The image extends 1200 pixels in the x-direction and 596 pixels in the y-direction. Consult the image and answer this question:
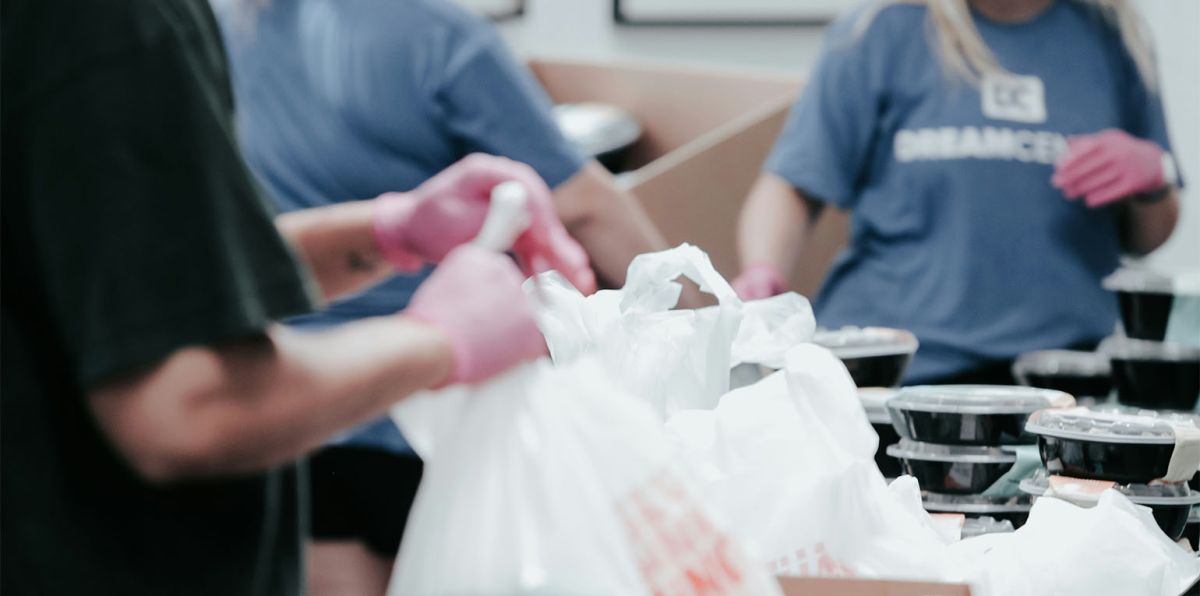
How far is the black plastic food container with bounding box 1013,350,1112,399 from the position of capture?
5.83 ft

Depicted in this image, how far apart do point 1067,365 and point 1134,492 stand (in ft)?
2.10

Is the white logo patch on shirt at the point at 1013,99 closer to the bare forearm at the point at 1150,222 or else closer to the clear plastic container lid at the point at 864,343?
the bare forearm at the point at 1150,222

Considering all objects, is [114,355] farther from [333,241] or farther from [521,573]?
[333,241]

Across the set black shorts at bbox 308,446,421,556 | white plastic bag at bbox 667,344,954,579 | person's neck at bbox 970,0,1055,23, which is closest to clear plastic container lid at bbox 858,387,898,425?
white plastic bag at bbox 667,344,954,579

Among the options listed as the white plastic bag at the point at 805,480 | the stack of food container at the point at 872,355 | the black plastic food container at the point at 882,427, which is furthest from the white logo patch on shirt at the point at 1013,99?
the white plastic bag at the point at 805,480

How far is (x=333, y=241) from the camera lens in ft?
3.69

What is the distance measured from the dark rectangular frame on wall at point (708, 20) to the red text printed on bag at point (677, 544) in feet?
9.71

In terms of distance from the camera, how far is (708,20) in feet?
12.1

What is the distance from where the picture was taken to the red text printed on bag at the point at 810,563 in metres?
1.02

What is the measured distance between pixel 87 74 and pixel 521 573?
0.33 metres

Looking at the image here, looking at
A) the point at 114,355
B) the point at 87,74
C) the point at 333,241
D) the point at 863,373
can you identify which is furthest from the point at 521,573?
the point at 863,373

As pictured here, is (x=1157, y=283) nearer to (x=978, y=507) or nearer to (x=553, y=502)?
(x=978, y=507)

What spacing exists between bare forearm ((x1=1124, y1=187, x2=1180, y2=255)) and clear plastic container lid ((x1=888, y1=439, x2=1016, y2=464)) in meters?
1.00

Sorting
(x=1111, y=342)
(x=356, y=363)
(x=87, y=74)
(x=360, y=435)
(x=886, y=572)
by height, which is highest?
(x=87, y=74)
